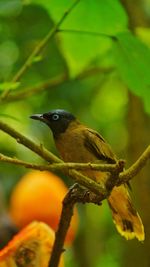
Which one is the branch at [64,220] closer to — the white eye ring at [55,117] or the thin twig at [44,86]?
the white eye ring at [55,117]

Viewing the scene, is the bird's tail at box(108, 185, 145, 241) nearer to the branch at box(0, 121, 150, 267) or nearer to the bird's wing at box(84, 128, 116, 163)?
the bird's wing at box(84, 128, 116, 163)

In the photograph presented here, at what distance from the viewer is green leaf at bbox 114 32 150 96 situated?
1103 mm

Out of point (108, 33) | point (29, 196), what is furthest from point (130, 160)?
point (108, 33)

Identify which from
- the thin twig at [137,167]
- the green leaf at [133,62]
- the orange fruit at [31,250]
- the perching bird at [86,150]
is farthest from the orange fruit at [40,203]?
the thin twig at [137,167]

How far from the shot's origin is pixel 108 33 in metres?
1.19

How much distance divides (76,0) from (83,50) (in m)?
0.18

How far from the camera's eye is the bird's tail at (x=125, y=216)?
121cm

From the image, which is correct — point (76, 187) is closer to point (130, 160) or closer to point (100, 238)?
point (130, 160)

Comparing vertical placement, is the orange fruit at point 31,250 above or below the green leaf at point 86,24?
below

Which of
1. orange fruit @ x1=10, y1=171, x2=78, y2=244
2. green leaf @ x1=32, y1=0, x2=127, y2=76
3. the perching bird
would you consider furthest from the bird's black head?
orange fruit @ x1=10, y1=171, x2=78, y2=244

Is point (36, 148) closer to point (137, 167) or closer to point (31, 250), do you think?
point (137, 167)

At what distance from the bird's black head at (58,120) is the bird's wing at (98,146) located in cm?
4

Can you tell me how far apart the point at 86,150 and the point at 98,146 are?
2.0 inches

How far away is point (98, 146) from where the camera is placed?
119cm
